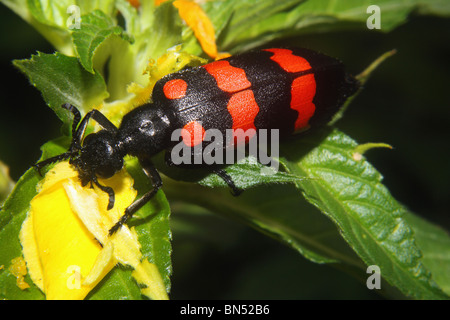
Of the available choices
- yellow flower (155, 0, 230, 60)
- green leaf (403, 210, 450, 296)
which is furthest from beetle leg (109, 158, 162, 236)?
green leaf (403, 210, 450, 296)

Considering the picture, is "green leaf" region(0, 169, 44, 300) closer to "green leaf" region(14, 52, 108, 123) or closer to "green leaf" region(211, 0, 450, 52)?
"green leaf" region(14, 52, 108, 123)

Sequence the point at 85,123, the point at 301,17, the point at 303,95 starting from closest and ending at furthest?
the point at 85,123
the point at 303,95
the point at 301,17

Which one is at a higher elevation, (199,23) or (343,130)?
(199,23)

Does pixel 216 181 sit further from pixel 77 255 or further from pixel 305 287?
pixel 305 287

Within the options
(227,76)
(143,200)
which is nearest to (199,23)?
(227,76)

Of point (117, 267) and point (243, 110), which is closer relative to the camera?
point (117, 267)

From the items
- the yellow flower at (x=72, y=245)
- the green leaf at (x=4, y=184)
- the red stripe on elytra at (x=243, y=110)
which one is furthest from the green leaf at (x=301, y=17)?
the green leaf at (x=4, y=184)

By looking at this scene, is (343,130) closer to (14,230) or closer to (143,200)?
(143,200)
